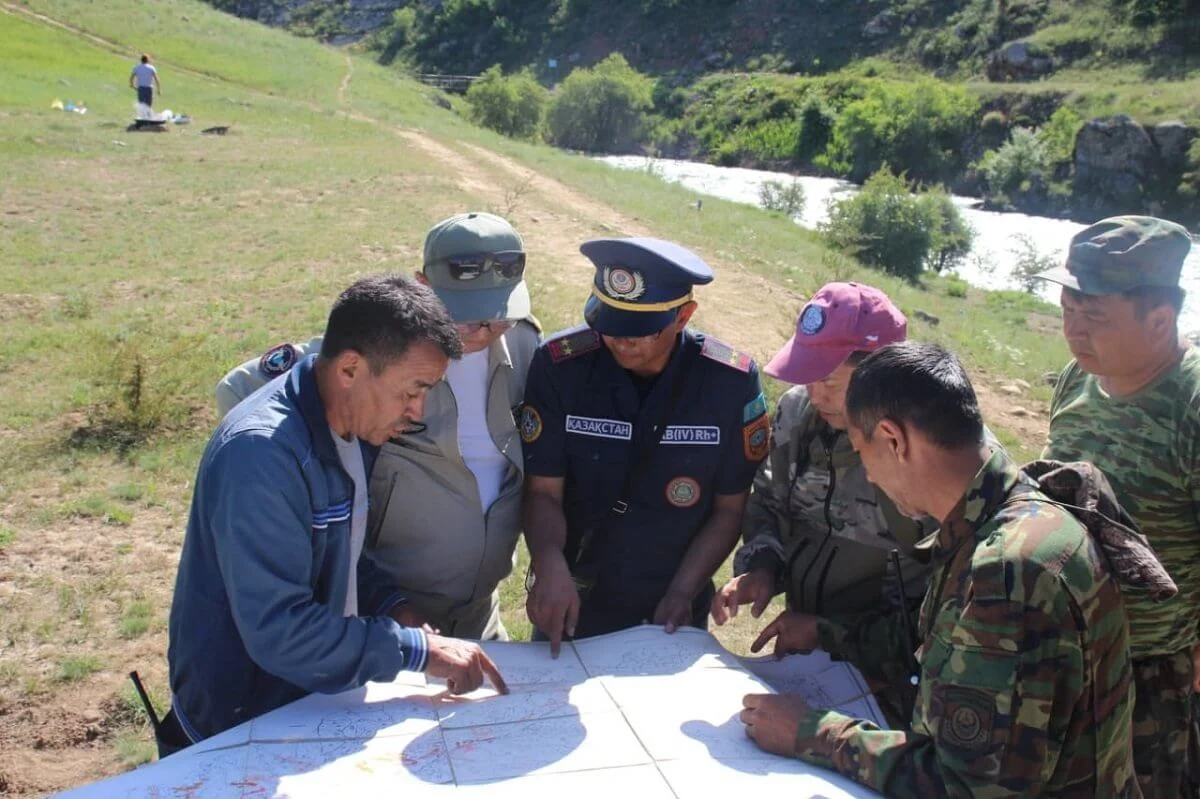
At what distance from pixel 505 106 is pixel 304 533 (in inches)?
1481

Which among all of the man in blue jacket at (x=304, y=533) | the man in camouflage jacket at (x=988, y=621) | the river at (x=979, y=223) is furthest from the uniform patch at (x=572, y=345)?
the river at (x=979, y=223)

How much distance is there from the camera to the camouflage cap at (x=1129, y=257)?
2.54 metres

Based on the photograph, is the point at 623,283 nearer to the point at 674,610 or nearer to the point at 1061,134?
the point at 674,610

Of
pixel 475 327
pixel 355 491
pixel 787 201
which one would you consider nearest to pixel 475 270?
pixel 475 327

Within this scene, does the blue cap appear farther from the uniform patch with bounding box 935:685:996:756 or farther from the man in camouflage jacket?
the uniform patch with bounding box 935:685:996:756

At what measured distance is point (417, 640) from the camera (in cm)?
205

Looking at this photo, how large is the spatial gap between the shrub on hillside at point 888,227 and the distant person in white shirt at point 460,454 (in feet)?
58.0

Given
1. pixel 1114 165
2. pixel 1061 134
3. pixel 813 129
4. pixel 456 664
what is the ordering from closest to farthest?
pixel 456 664
pixel 1114 165
pixel 1061 134
pixel 813 129

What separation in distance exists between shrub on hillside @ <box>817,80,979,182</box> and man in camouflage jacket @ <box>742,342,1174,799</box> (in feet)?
133

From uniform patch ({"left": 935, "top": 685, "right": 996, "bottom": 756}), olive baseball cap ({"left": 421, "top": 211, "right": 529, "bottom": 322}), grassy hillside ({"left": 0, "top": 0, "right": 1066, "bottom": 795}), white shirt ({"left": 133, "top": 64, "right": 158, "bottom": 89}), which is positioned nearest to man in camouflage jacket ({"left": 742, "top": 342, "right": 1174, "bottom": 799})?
uniform patch ({"left": 935, "top": 685, "right": 996, "bottom": 756})

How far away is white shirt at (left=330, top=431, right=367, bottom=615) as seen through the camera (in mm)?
2068

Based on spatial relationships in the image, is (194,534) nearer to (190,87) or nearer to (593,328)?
(593,328)

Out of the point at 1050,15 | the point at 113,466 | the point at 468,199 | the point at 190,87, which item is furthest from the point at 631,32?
the point at 113,466

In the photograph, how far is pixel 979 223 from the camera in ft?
103
